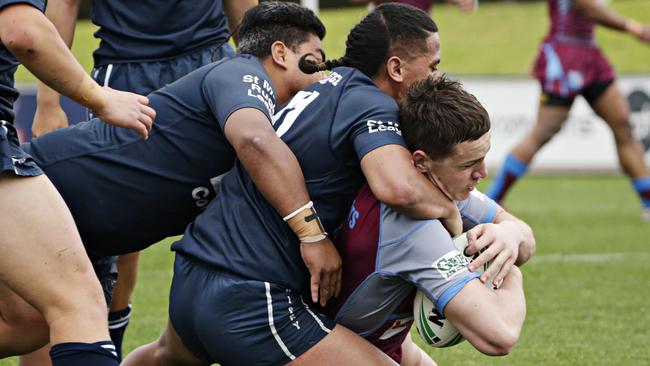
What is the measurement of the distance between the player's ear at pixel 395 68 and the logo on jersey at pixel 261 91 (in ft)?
1.32

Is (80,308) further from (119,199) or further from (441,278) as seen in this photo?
(441,278)

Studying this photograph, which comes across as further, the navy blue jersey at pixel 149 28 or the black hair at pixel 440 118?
the navy blue jersey at pixel 149 28

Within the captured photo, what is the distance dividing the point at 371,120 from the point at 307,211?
34 cm

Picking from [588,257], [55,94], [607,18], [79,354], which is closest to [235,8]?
[55,94]

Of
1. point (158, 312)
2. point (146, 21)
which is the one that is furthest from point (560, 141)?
point (146, 21)

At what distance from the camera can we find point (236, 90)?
356cm

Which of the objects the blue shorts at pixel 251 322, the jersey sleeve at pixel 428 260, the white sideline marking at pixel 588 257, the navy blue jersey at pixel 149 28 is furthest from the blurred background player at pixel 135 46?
the white sideline marking at pixel 588 257

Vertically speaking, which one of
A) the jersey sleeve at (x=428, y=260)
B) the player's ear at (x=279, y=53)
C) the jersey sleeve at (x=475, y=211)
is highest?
the player's ear at (x=279, y=53)

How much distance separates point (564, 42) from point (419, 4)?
152 centimetres

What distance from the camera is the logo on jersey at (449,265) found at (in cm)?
327

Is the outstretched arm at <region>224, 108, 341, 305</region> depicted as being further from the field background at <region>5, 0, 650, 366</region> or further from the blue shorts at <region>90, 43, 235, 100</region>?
the field background at <region>5, 0, 650, 366</region>

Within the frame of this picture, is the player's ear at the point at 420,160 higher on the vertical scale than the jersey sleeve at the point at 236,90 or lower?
lower

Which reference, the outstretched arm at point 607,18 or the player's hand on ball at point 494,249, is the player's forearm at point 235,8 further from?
the outstretched arm at point 607,18

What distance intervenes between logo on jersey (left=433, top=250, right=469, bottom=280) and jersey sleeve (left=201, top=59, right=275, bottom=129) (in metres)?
0.72
